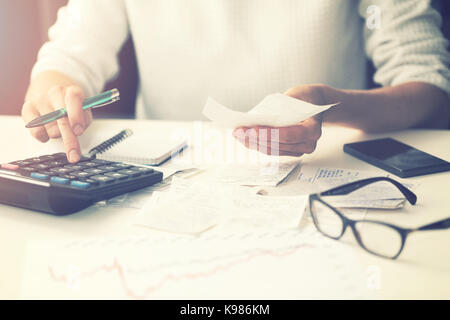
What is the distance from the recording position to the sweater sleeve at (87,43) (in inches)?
33.8

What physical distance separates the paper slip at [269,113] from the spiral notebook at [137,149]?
0.37 ft

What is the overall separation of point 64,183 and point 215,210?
16cm

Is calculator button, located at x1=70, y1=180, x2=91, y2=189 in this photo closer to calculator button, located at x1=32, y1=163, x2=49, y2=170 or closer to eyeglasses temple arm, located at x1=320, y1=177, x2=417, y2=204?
calculator button, located at x1=32, y1=163, x2=49, y2=170

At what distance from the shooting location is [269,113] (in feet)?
1.68

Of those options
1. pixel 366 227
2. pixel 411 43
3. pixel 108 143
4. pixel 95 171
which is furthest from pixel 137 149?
pixel 411 43

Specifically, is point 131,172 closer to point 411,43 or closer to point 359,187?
point 359,187

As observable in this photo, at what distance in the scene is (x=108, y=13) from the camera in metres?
0.96

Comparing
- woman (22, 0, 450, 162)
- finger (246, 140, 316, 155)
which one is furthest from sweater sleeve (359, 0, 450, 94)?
finger (246, 140, 316, 155)

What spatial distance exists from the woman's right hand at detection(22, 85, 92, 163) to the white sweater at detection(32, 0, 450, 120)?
7.0 inches

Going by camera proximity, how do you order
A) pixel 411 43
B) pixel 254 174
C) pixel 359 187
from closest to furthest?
pixel 359 187, pixel 254 174, pixel 411 43

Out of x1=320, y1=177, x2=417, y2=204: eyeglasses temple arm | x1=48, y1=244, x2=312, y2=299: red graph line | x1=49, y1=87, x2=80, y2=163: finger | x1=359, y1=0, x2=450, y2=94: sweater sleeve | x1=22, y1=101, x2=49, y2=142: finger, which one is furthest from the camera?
x1=359, y1=0, x2=450, y2=94: sweater sleeve

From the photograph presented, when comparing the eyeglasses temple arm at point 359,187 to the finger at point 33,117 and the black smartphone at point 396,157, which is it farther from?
the finger at point 33,117

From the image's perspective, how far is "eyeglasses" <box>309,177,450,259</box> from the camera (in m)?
0.34
